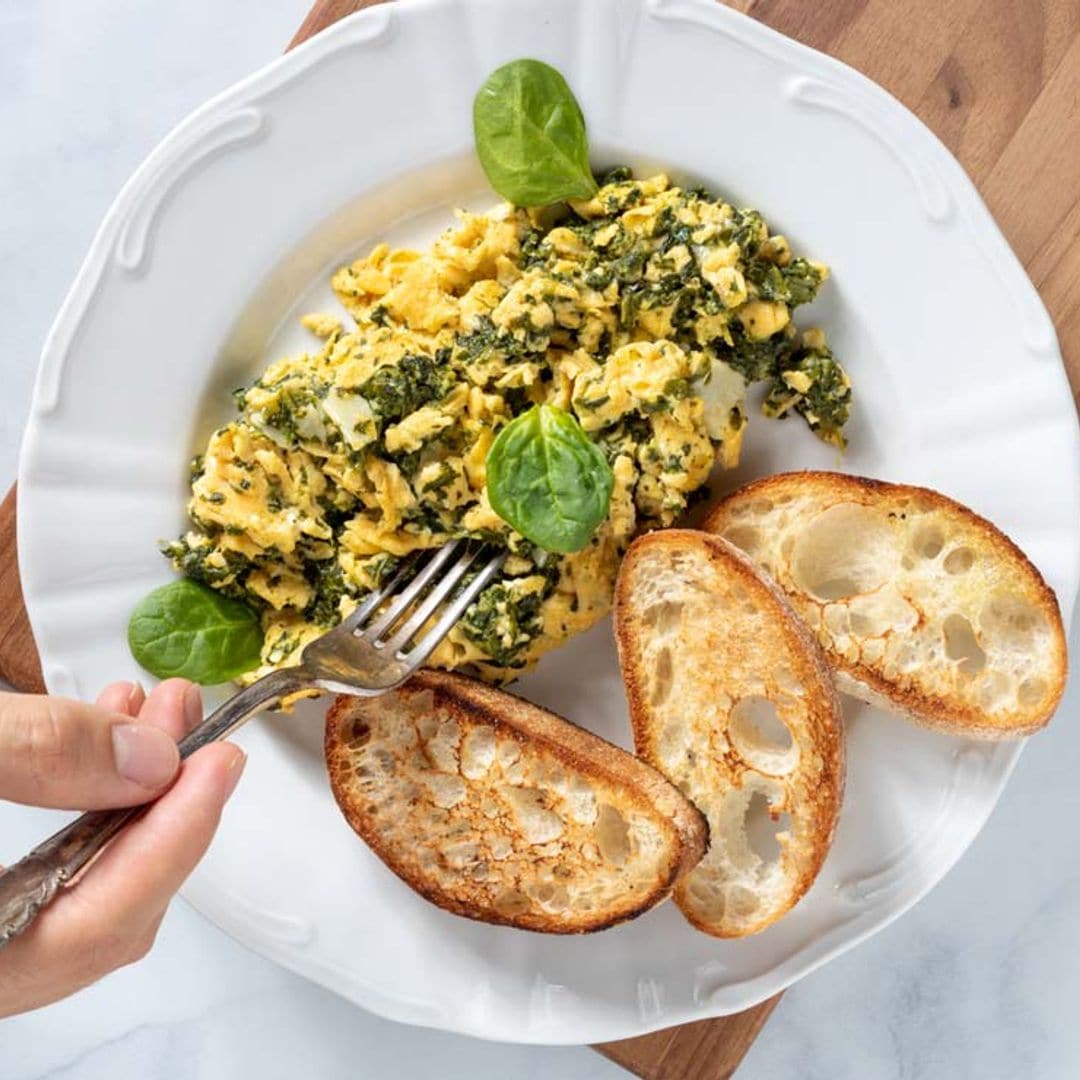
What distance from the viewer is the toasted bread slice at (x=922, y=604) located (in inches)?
99.9

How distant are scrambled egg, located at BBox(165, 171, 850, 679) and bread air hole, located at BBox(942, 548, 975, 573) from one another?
41 centimetres

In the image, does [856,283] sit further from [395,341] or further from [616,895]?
[616,895]

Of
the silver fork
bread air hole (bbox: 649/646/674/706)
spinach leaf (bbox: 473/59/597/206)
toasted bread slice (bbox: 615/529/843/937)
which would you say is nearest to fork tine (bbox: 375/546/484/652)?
the silver fork

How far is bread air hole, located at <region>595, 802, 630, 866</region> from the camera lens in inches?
101

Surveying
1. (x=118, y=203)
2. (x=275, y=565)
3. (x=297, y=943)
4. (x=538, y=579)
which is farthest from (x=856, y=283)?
(x=297, y=943)

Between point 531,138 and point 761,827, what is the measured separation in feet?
4.84

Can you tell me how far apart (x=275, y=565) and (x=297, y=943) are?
2.63ft

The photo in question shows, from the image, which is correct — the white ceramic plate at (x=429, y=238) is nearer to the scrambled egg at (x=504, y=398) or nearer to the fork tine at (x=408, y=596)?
the scrambled egg at (x=504, y=398)

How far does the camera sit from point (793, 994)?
3.14m

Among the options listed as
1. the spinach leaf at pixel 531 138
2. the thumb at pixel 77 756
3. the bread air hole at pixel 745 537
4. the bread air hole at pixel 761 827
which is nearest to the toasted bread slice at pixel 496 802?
the bread air hole at pixel 761 827

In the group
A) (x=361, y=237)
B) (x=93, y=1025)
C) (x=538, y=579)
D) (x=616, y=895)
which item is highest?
(x=361, y=237)

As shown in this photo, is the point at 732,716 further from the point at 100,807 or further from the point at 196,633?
the point at 100,807

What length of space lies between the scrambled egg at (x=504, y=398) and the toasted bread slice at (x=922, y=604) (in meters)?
0.22

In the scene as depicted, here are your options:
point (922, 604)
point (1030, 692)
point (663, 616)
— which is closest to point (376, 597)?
point (663, 616)
